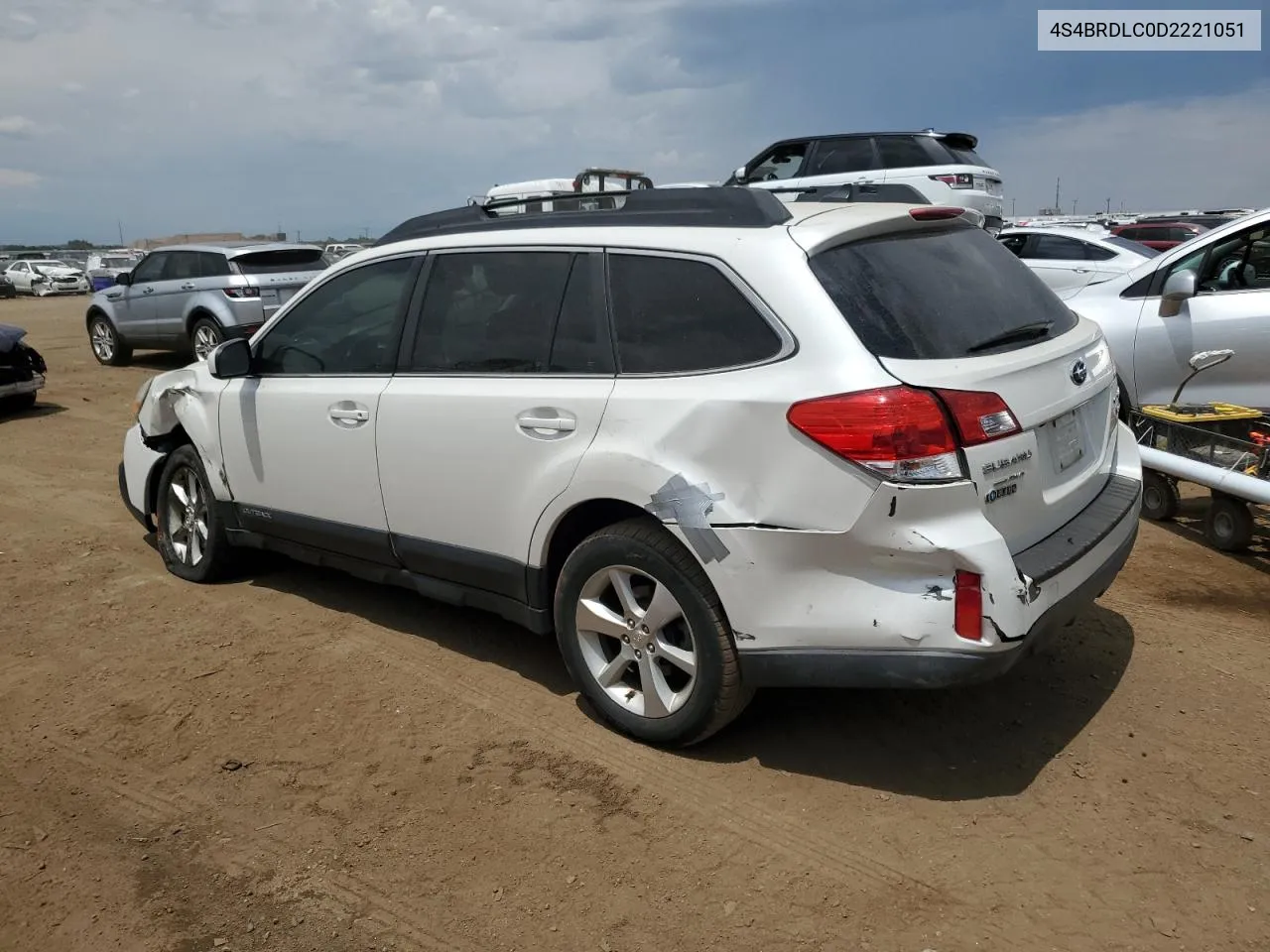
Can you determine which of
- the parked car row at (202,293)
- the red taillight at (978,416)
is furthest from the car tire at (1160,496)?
the parked car row at (202,293)

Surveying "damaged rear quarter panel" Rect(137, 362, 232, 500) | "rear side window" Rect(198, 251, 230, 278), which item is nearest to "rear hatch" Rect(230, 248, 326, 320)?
"rear side window" Rect(198, 251, 230, 278)

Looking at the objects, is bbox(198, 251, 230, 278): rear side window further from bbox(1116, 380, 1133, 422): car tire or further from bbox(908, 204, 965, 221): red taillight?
bbox(908, 204, 965, 221): red taillight

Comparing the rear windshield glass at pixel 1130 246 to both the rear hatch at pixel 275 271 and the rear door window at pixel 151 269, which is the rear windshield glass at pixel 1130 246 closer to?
the rear hatch at pixel 275 271

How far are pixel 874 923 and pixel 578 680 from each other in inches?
56.1

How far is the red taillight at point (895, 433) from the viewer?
9.81 feet

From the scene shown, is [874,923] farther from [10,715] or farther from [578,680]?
[10,715]

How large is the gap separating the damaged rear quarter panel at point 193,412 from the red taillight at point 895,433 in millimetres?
3386

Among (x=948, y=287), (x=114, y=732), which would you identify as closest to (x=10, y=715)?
(x=114, y=732)

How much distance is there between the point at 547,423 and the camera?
3.73 metres

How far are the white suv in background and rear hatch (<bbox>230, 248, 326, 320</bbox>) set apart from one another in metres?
5.81

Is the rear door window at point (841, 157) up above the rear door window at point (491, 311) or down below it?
above

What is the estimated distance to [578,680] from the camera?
3.85 metres

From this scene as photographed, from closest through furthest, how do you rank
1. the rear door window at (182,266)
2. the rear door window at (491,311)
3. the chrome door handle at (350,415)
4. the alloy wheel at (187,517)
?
the rear door window at (491,311) < the chrome door handle at (350,415) < the alloy wheel at (187,517) < the rear door window at (182,266)

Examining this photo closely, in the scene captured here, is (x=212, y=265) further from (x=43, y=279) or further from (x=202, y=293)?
(x=43, y=279)
